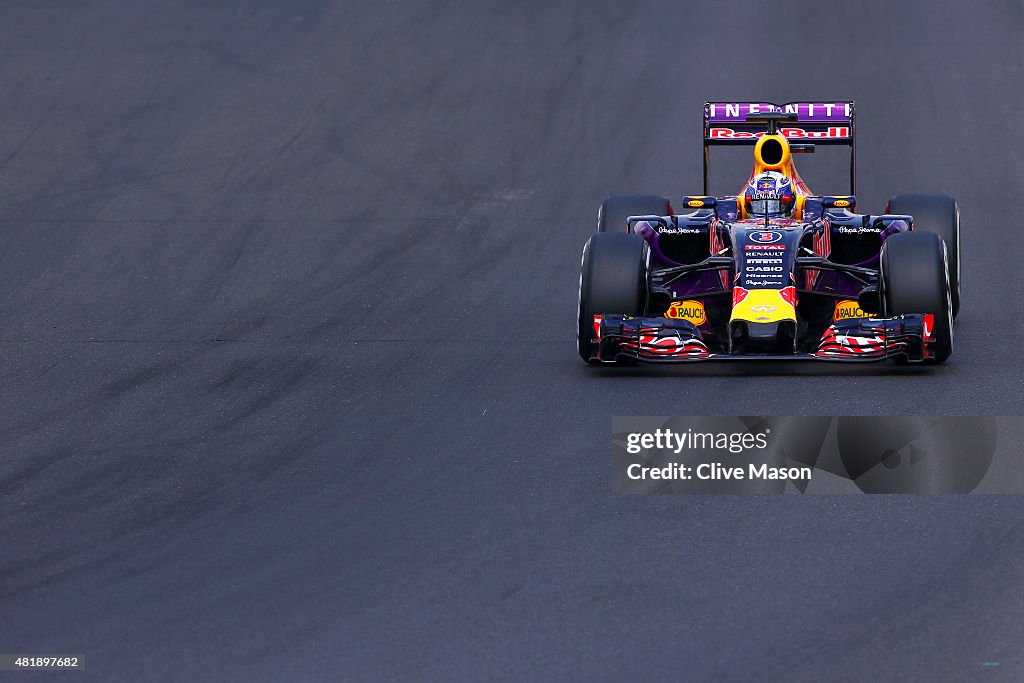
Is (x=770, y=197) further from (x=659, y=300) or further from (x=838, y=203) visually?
(x=659, y=300)

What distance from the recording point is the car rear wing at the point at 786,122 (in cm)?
1562

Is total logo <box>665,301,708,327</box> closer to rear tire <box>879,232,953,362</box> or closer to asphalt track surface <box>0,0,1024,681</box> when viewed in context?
asphalt track surface <box>0,0,1024,681</box>

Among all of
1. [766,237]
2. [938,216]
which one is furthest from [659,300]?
[938,216]

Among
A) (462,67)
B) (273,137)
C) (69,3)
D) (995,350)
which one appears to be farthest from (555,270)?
(69,3)

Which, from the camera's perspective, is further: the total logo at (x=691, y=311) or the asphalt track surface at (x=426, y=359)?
the total logo at (x=691, y=311)

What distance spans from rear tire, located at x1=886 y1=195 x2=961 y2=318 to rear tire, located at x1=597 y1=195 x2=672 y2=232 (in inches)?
72.9

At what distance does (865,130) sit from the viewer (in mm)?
22328

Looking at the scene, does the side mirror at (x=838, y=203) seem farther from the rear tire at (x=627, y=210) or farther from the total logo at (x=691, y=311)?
the total logo at (x=691, y=311)

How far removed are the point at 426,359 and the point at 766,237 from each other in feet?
8.87

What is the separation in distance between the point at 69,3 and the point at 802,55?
10775 millimetres

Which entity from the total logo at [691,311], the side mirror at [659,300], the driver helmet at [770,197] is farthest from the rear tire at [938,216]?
the side mirror at [659,300]

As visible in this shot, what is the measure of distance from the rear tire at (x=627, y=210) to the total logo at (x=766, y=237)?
1668 mm

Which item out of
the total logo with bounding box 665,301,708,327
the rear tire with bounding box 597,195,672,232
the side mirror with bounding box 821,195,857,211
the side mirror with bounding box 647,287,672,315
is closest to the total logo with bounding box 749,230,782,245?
the total logo with bounding box 665,301,708,327

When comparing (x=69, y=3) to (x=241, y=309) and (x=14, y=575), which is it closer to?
(x=241, y=309)
